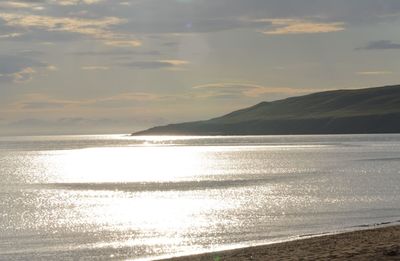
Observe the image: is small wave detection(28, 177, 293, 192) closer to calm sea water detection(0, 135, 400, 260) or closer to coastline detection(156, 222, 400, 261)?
calm sea water detection(0, 135, 400, 260)

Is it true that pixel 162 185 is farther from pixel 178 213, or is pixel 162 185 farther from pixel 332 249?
pixel 332 249

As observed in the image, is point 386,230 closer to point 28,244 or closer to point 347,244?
point 347,244

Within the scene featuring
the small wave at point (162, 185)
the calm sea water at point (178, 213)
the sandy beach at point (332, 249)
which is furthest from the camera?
the small wave at point (162, 185)

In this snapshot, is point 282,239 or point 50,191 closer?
point 282,239

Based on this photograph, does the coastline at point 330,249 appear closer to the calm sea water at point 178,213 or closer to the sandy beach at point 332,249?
the sandy beach at point 332,249

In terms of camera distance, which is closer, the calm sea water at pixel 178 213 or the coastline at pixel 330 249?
the coastline at pixel 330 249

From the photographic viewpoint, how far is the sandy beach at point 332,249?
30.3m

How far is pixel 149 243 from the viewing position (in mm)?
44531

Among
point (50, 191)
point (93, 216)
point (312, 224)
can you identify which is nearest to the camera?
point (312, 224)

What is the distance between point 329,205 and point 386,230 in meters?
21.7

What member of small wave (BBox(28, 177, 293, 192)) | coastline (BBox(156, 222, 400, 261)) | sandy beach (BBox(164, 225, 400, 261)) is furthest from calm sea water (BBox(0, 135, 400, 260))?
sandy beach (BBox(164, 225, 400, 261))

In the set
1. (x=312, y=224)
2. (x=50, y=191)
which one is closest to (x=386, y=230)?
(x=312, y=224)

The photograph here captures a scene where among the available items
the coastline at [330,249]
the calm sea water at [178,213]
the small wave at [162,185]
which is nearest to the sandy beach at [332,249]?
the coastline at [330,249]

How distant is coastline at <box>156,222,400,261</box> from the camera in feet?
99.5
